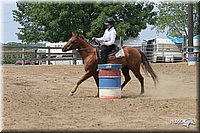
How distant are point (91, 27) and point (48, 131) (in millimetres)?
34814

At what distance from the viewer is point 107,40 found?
11.9 metres

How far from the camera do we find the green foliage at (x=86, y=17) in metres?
40.4

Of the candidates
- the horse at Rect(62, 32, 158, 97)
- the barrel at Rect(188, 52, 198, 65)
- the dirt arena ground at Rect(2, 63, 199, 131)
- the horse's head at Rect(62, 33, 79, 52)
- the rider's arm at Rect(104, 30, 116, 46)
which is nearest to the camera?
the dirt arena ground at Rect(2, 63, 199, 131)

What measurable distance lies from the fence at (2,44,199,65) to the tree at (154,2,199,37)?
25255 millimetres

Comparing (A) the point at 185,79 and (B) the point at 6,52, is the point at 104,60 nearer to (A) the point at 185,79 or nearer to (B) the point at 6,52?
(A) the point at 185,79

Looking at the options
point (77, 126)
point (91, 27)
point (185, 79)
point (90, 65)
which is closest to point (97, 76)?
point (90, 65)

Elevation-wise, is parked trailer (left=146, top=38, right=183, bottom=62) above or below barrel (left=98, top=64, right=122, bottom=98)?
above

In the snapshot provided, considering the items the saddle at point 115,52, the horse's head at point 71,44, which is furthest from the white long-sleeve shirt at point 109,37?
the horse's head at point 71,44

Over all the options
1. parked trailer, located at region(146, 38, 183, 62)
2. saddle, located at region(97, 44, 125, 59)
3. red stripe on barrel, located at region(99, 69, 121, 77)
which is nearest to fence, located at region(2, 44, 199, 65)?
parked trailer, located at region(146, 38, 183, 62)

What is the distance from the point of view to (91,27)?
135 feet

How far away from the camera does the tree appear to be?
63.4m

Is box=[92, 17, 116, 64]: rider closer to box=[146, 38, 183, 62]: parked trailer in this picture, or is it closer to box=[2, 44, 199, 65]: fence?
box=[2, 44, 199, 65]: fence

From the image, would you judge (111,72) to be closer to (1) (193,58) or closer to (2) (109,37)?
(2) (109,37)

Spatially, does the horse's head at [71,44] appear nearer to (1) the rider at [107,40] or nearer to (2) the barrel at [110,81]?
(1) the rider at [107,40]
